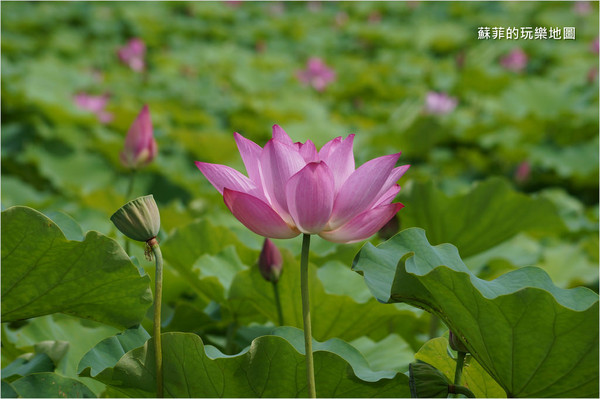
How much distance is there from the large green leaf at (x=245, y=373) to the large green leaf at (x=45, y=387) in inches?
1.5

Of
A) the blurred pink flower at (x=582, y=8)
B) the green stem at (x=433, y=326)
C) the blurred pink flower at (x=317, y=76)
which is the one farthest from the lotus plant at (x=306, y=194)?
the blurred pink flower at (x=582, y=8)

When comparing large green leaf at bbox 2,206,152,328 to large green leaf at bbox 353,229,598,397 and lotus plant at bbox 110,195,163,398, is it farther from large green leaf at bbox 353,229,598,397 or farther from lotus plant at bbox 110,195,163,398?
large green leaf at bbox 353,229,598,397

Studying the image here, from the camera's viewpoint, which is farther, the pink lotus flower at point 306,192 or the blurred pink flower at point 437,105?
the blurred pink flower at point 437,105

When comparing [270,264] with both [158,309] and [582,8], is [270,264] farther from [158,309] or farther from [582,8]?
[582,8]

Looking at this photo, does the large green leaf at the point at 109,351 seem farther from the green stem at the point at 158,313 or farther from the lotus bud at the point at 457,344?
the lotus bud at the point at 457,344

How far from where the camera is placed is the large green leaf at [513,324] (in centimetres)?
58

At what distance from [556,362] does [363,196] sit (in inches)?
9.0

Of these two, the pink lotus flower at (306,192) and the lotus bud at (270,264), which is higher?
the pink lotus flower at (306,192)

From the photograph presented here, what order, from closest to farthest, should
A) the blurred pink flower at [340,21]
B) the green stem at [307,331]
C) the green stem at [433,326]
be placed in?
1. the green stem at [307,331]
2. the green stem at [433,326]
3. the blurred pink flower at [340,21]

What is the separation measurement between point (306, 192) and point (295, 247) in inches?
24.5

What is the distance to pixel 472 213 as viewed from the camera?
1.32 metres

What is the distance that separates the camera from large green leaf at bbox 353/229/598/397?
0.58 m

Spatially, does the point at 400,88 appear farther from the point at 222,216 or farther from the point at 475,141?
the point at 222,216

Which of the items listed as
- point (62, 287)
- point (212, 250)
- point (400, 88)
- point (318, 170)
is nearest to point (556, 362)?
point (318, 170)
